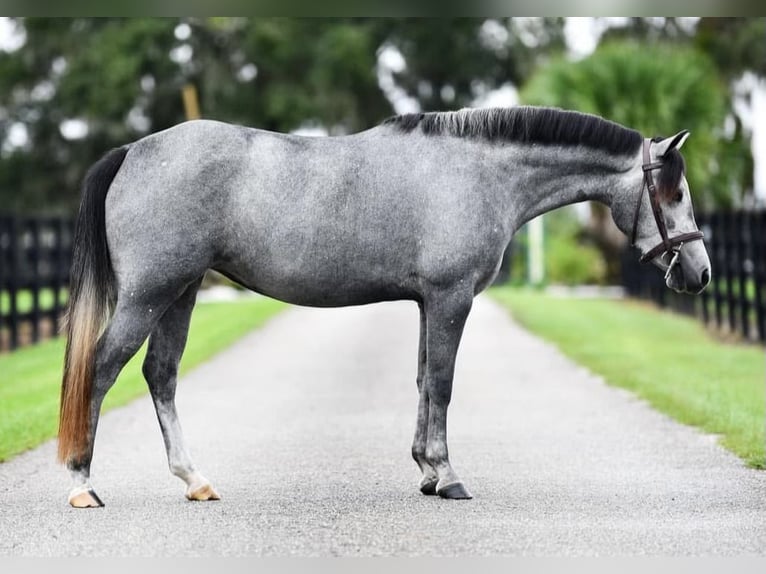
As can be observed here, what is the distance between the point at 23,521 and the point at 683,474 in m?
3.62

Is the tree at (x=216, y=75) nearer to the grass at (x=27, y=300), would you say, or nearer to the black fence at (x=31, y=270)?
the grass at (x=27, y=300)

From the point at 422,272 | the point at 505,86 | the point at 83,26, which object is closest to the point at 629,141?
the point at 422,272

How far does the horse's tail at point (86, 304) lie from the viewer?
6.50m

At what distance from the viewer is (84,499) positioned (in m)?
6.37

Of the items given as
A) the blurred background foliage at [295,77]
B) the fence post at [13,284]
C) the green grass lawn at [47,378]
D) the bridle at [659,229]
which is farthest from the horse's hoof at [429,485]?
the blurred background foliage at [295,77]

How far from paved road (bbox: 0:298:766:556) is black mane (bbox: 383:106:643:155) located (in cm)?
186

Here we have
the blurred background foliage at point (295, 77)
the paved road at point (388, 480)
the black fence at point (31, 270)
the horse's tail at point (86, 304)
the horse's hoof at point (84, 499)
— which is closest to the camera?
the paved road at point (388, 480)

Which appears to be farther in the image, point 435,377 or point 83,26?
point 83,26

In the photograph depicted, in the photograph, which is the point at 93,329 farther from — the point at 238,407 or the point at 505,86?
the point at 505,86

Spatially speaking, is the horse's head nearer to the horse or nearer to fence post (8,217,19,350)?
the horse

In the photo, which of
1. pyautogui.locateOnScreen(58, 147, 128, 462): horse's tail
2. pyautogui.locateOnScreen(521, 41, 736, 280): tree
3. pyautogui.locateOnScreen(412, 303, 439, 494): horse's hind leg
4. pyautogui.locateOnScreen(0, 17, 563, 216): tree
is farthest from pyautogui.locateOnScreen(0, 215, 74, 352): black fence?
pyautogui.locateOnScreen(0, 17, 563, 216): tree

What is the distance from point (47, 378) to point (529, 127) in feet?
25.1

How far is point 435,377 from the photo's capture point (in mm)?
6848

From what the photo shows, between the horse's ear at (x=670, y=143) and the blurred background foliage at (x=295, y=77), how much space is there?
73.5ft
